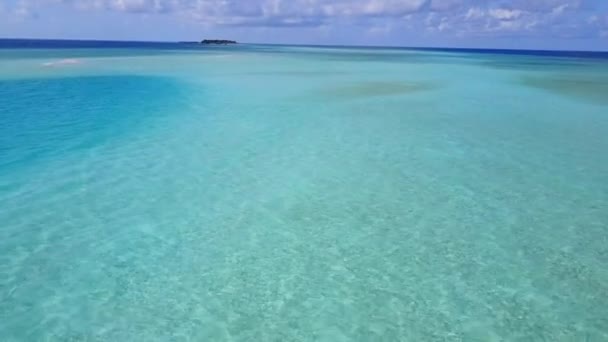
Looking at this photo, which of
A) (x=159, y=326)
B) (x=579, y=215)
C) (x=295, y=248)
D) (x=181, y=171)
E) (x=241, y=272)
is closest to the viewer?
(x=159, y=326)

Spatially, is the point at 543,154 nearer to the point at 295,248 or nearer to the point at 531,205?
the point at 531,205

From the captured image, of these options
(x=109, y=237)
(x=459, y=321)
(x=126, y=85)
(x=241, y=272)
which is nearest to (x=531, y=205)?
(x=459, y=321)

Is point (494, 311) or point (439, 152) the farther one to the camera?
point (439, 152)

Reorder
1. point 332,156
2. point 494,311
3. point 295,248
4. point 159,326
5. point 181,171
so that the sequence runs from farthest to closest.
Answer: point 332,156 → point 181,171 → point 295,248 → point 494,311 → point 159,326

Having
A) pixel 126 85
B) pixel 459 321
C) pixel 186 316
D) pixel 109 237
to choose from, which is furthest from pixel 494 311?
pixel 126 85

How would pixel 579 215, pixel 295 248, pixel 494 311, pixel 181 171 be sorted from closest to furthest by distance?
pixel 494 311 < pixel 295 248 < pixel 579 215 < pixel 181 171

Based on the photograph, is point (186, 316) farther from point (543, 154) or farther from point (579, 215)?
point (543, 154)
